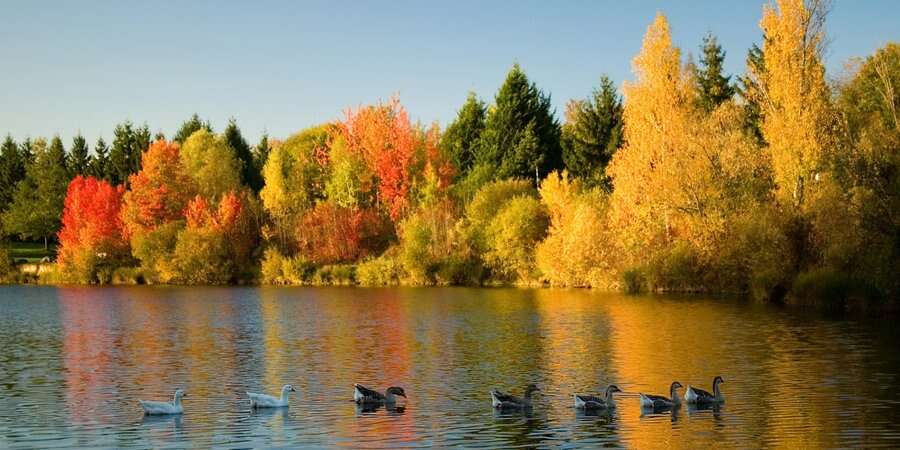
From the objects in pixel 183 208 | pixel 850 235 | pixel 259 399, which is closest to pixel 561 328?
pixel 850 235

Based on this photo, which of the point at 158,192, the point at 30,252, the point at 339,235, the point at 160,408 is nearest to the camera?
the point at 160,408

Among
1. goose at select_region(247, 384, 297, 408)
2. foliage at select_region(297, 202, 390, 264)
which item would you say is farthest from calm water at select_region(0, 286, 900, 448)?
foliage at select_region(297, 202, 390, 264)

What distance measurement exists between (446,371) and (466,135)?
7481 centimetres

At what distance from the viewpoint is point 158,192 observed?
329ft

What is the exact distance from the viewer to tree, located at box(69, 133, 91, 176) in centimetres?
12138

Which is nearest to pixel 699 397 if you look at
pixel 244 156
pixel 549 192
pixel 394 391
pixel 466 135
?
pixel 394 391

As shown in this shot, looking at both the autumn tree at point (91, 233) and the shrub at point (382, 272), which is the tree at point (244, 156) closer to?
the autumn tree at point (91, 233)

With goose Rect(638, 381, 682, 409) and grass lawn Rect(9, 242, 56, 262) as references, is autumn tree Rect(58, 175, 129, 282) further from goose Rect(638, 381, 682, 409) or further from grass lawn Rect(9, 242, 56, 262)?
goose Rect(638, 381, 682, 409)

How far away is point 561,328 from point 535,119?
54.6 meters

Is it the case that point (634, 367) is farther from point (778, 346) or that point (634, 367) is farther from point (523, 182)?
point (523, 182)

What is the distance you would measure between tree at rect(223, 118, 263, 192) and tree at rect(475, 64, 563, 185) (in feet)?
104

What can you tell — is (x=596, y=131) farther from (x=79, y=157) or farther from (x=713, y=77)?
(x=79, y=157)

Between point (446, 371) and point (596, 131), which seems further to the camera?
point (596, 131)

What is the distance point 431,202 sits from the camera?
295 feet
